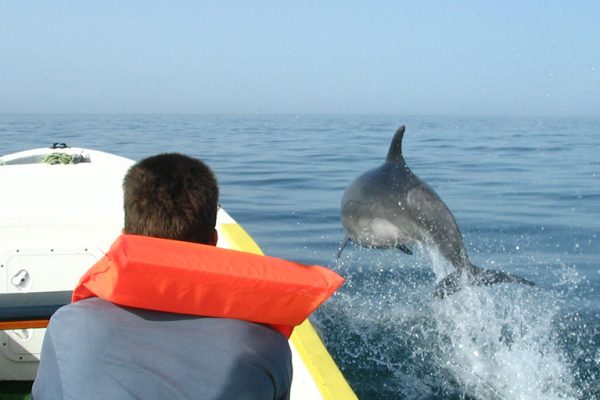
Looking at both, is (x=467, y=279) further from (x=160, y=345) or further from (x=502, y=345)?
(x=160, y=345)

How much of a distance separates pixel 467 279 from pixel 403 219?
2.56ft

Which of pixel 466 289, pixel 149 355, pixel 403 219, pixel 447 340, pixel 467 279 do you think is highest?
pixel 149 355

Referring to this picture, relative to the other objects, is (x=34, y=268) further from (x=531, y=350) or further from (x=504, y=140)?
(x=504, y=140)

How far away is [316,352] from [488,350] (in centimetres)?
287

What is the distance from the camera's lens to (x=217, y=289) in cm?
212

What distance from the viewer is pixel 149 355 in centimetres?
207

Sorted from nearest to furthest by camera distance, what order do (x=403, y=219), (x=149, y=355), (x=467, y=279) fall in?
(x=149, y=355) → (x=467, y=279) → (x=403, y=219)

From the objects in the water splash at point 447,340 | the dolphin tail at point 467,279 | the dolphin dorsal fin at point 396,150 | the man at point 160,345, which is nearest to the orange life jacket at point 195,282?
the man at point 160,345

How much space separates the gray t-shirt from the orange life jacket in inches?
1.7

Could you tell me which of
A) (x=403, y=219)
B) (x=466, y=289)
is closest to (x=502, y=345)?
(x=466, y=289)

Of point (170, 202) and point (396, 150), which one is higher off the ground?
point (170, 202)

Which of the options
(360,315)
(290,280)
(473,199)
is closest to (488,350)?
(360,315)

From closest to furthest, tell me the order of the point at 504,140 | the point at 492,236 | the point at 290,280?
the point at 290,280
the point at 492,236
the point at 504,140

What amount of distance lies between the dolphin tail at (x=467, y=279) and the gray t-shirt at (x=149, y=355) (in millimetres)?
4208
